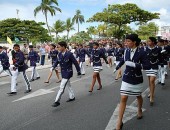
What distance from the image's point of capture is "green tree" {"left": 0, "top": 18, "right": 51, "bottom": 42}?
54.6 meters

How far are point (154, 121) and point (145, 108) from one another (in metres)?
1.13

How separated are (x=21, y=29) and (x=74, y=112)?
50.2 m

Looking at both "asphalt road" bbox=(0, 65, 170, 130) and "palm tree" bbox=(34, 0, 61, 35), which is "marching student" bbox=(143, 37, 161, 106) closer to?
"asphalt road" bbox=(0, 65, 170, 130)

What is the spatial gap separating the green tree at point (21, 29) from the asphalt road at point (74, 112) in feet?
151

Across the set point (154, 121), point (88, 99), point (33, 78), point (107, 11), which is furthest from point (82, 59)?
point (107, 11)

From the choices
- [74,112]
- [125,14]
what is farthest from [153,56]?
[125,14]

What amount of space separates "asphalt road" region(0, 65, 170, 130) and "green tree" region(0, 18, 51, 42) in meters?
46.0

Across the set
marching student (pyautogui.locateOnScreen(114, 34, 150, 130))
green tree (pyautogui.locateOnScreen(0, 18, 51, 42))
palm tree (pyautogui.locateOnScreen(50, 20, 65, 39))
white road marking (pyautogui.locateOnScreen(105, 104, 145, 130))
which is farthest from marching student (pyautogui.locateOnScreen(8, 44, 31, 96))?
palm tree (pyautogui.locateOnScreen(50, 20, 65, 39))

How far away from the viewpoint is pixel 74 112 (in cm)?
706

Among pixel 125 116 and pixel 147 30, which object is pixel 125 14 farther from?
pixel 147 30

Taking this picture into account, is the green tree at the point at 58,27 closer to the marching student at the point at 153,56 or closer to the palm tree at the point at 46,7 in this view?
the palm tree at the point at 46,7

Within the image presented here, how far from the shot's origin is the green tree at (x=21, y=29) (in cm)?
5459

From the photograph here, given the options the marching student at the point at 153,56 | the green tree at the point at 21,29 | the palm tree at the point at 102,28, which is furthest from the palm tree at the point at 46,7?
the marching student at the point at 153,56

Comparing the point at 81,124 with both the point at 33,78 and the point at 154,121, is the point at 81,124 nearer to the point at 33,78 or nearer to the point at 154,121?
the point at 154,121
